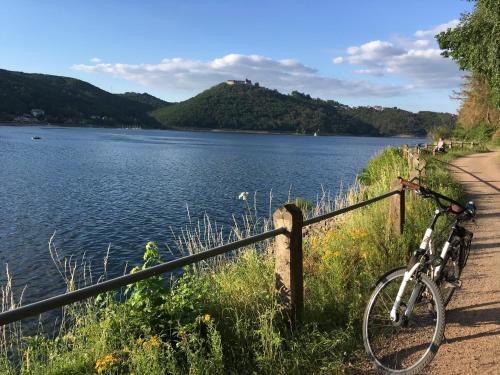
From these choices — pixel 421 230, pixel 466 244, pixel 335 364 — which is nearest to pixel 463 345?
pixel 466 244

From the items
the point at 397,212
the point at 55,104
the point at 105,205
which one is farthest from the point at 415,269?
the point at 55,104

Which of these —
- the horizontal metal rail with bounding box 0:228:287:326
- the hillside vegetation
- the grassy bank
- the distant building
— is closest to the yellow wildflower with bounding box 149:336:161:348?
the grassy bank

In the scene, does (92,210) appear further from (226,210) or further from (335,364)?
(335,364)

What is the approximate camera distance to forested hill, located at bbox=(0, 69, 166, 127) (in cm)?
15812

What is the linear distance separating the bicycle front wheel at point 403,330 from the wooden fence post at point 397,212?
2.57 metres

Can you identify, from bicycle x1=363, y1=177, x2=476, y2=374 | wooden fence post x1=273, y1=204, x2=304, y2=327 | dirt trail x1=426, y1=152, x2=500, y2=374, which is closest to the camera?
bicycle x1=363, y1=177, x2=476, y2=374

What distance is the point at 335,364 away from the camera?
409 cm

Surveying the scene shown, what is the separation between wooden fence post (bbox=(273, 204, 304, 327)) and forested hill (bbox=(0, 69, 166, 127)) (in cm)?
17247

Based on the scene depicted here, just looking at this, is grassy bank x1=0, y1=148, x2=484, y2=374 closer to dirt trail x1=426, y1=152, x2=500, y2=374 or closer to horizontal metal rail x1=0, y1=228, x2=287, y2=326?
horizontal metal rail x1=0, y1=228, x2=287, y2=326

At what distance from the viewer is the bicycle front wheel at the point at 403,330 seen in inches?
152

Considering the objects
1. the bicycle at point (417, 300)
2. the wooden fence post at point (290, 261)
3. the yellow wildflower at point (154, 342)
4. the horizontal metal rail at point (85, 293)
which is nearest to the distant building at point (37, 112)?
the wooden fence post at point (290, 261)

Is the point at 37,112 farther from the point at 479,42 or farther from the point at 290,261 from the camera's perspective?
the point at 290,261

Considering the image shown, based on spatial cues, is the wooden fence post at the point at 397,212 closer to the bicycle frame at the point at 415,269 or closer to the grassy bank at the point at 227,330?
the grassy bank at the point at 227,330

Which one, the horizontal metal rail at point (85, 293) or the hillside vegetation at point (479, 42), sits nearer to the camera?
the horizontal metal rail at point (85, 293)
